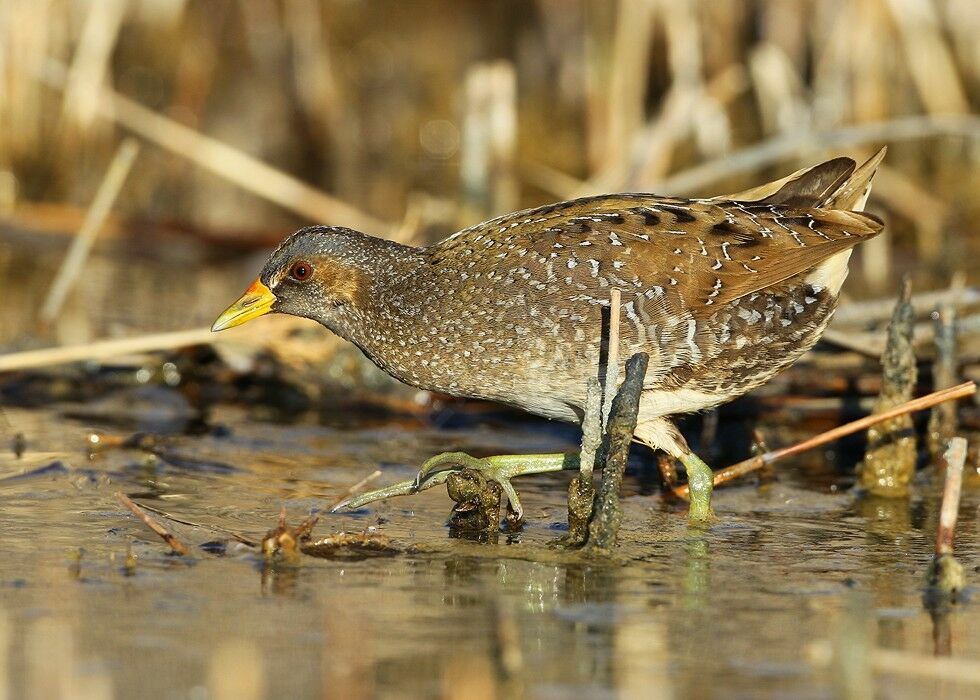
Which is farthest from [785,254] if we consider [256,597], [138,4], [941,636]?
[138,4]

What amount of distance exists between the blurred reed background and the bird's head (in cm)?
206

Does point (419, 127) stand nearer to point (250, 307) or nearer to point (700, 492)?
point (250, 307)

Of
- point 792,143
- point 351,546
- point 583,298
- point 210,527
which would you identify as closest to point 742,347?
point 583,298

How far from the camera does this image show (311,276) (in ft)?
18.8

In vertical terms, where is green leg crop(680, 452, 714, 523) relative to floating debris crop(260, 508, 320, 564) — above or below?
above

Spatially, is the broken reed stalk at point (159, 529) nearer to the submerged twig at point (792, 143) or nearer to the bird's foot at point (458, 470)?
the bird's foot at point (458, 470)

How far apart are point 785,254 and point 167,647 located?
2.76 m

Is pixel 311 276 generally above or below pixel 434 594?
above

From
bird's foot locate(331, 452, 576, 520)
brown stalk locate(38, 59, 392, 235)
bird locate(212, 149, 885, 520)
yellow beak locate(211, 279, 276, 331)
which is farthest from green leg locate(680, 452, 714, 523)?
brown stalk locate(38, 59, 392, 235)

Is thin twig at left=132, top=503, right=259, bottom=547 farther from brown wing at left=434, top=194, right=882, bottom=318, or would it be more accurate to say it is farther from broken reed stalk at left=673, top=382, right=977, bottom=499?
broken reed stalk at left=673, top=382, right=977, bottom=499

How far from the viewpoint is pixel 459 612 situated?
4145 millimetres

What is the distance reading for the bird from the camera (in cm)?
524

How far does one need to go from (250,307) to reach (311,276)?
28 centimetres

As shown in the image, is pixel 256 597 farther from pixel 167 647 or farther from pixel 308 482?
pixel 308 482
